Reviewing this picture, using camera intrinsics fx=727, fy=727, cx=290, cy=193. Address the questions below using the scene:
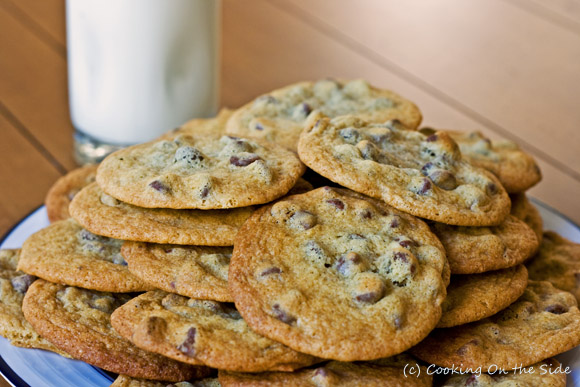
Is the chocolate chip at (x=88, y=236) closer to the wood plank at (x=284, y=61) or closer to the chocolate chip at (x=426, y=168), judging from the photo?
the chocolate chip at (x=426, y=168)

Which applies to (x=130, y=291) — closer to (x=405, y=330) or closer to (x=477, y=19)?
(x=405, y=330)

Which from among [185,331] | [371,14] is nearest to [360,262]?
[185,331]

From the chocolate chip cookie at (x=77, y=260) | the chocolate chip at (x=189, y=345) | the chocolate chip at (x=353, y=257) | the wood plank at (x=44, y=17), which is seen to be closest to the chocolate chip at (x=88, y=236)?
the chocolate chip cookie at (x=77, y=260)

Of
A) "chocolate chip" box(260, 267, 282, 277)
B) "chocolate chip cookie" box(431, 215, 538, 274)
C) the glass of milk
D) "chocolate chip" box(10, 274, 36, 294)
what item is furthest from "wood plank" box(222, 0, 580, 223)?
"chocolate chip" box(260, 267, 282, 277)

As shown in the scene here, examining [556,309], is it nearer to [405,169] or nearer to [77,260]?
[405,169]

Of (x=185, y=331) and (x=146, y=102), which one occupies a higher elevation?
(x=185, y=331)

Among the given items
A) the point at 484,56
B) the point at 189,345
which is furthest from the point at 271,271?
the point at 484,56
